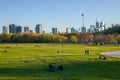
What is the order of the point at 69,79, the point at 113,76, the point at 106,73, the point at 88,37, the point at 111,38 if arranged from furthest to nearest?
the point at 88,37
the point at 111,38
the point at 106,73
the point at 113,76
the point at 69,79

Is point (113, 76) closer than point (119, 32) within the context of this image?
Yes

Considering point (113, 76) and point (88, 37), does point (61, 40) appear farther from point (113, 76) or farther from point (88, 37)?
point (113, 76)

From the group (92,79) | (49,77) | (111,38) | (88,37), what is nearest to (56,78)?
(49,77)

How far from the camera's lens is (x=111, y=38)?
169 m

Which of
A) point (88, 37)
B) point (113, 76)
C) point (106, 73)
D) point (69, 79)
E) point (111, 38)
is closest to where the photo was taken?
point (69, 79)

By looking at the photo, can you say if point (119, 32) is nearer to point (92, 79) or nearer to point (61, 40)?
point (61, 40)

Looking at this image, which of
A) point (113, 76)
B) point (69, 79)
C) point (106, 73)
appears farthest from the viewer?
point (106, 73)

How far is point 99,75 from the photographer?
29.4 metres

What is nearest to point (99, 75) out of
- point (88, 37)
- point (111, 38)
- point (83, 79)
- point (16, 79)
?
point (83, 79)

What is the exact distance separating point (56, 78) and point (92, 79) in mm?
2856

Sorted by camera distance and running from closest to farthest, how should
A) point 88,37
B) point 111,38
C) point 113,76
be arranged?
point 113,76 → point 111,38 → point 88,37

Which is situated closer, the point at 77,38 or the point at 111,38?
the point at 111,38

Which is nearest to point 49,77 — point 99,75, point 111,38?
point 99,75

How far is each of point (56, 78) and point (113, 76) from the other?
5.20 meters
